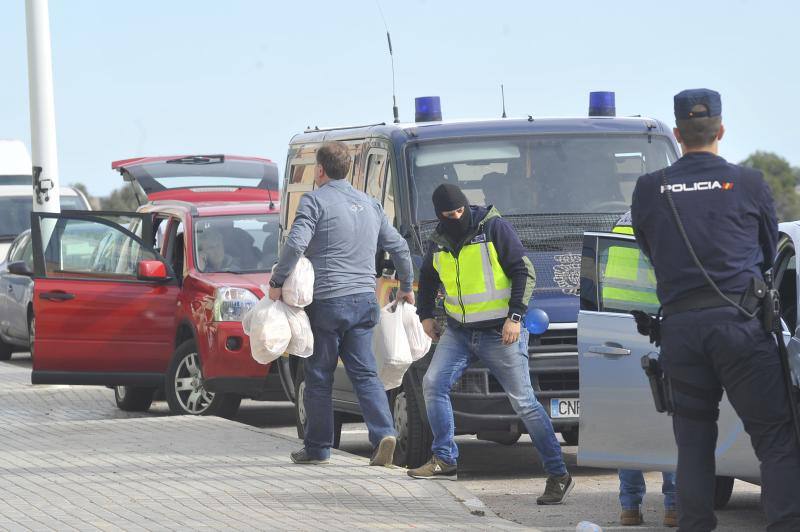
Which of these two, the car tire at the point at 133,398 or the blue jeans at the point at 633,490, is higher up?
the blue jeans at the point at 633,490

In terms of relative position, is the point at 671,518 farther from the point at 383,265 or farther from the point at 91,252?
the point at 91,252

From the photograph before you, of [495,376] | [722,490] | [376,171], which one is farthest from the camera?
[376,171]

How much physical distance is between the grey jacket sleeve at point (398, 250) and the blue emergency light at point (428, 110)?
1.93 meters

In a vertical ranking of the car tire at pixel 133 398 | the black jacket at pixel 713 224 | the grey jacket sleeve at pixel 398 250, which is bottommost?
the car tire at pixel 133 398

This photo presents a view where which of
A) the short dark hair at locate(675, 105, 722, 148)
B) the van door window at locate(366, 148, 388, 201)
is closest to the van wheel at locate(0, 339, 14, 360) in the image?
the van door window at locate(366, 148, 388, 201)

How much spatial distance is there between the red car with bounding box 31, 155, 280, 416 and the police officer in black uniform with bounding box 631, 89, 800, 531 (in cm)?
686

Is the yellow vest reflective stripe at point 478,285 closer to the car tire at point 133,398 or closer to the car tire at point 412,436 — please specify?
the car tire at point 412,436

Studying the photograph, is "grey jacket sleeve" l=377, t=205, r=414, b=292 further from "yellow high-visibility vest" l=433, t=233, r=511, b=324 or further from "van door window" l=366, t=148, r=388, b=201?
"van door window" l=366, t=148, r=388, b=201

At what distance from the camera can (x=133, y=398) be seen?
47.7ft

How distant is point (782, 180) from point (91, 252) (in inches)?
3778

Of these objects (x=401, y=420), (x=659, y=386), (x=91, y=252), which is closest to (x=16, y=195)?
(x=91, y=252)

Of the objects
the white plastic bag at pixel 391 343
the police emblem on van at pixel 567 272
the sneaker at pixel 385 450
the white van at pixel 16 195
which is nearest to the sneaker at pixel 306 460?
the sneaker at pixel 385 450

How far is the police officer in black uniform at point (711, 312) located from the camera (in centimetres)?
590

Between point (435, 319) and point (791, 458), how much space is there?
→ 362 centimetres
